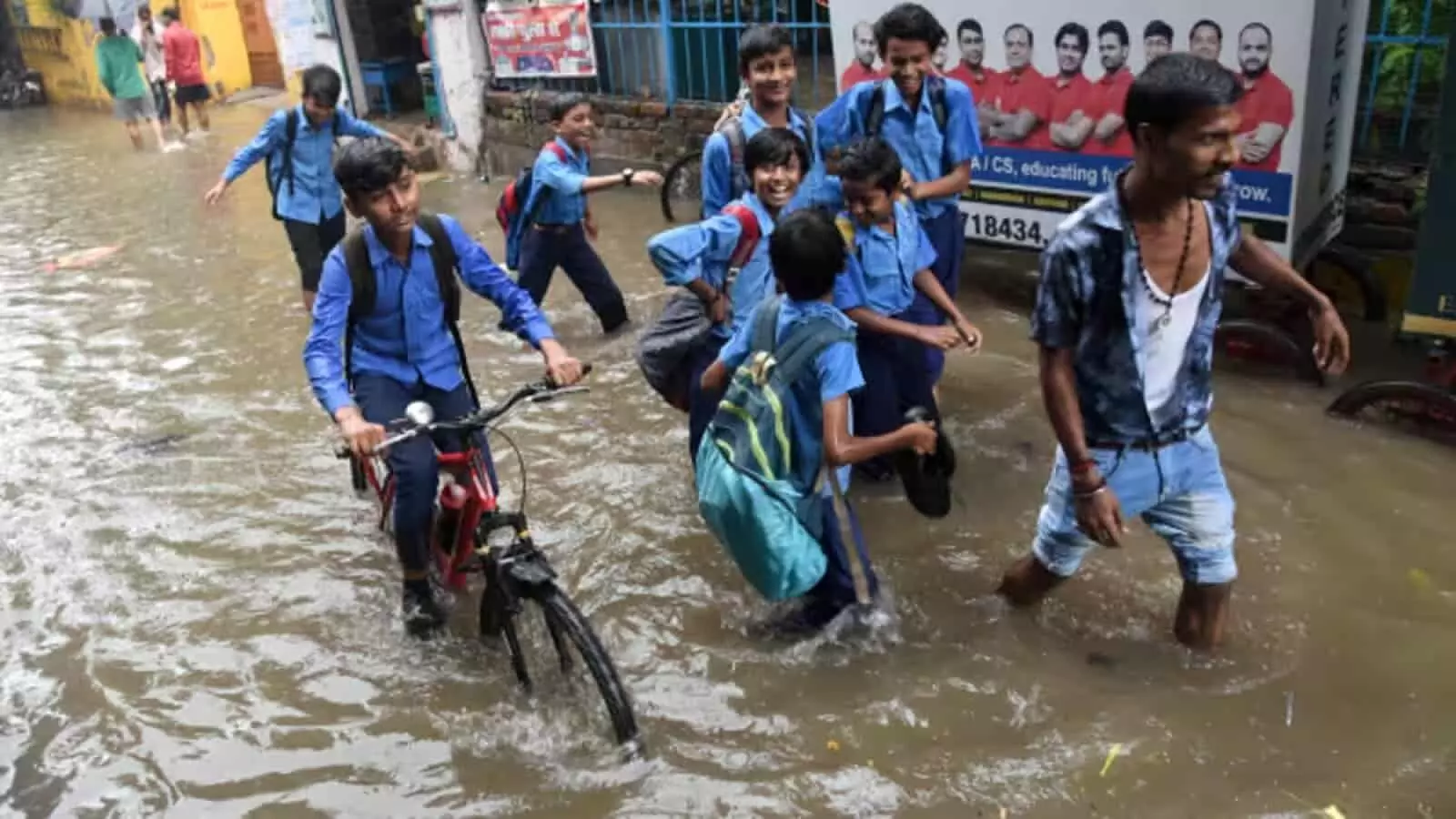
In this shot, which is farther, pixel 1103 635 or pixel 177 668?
pixel 177 668

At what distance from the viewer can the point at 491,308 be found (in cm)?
784

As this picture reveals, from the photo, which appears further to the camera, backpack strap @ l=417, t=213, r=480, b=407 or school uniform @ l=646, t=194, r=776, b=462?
school uniform @ l=646, t=194, r=776, b=462

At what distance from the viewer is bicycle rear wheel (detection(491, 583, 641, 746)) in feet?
10.7

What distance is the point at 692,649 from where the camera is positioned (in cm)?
399

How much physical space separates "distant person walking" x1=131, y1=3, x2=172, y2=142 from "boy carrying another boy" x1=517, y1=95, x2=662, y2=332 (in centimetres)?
1257

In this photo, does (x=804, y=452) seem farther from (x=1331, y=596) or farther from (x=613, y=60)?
(x=613, y=60)

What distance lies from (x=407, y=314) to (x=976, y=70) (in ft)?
13.2

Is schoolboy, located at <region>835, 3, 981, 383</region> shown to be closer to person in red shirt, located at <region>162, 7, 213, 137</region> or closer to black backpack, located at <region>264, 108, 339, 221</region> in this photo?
black backpack, located at <region>264, 108, 339, 221</region>

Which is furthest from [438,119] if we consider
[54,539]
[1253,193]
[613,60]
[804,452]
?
[804,452]

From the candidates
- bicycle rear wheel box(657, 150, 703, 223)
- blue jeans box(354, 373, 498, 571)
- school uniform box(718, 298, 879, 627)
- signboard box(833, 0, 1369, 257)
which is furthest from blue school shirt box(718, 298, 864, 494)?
bicycle rear wheel box(657, 150, 703, 223)

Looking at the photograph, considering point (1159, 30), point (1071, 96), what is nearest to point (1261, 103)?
point (1159, 30)

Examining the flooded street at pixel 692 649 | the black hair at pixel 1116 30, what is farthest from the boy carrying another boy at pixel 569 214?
the black hair at pixel 1116 30

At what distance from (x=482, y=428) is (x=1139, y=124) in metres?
2.15

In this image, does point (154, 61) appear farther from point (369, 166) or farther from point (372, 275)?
point (369, 166)
